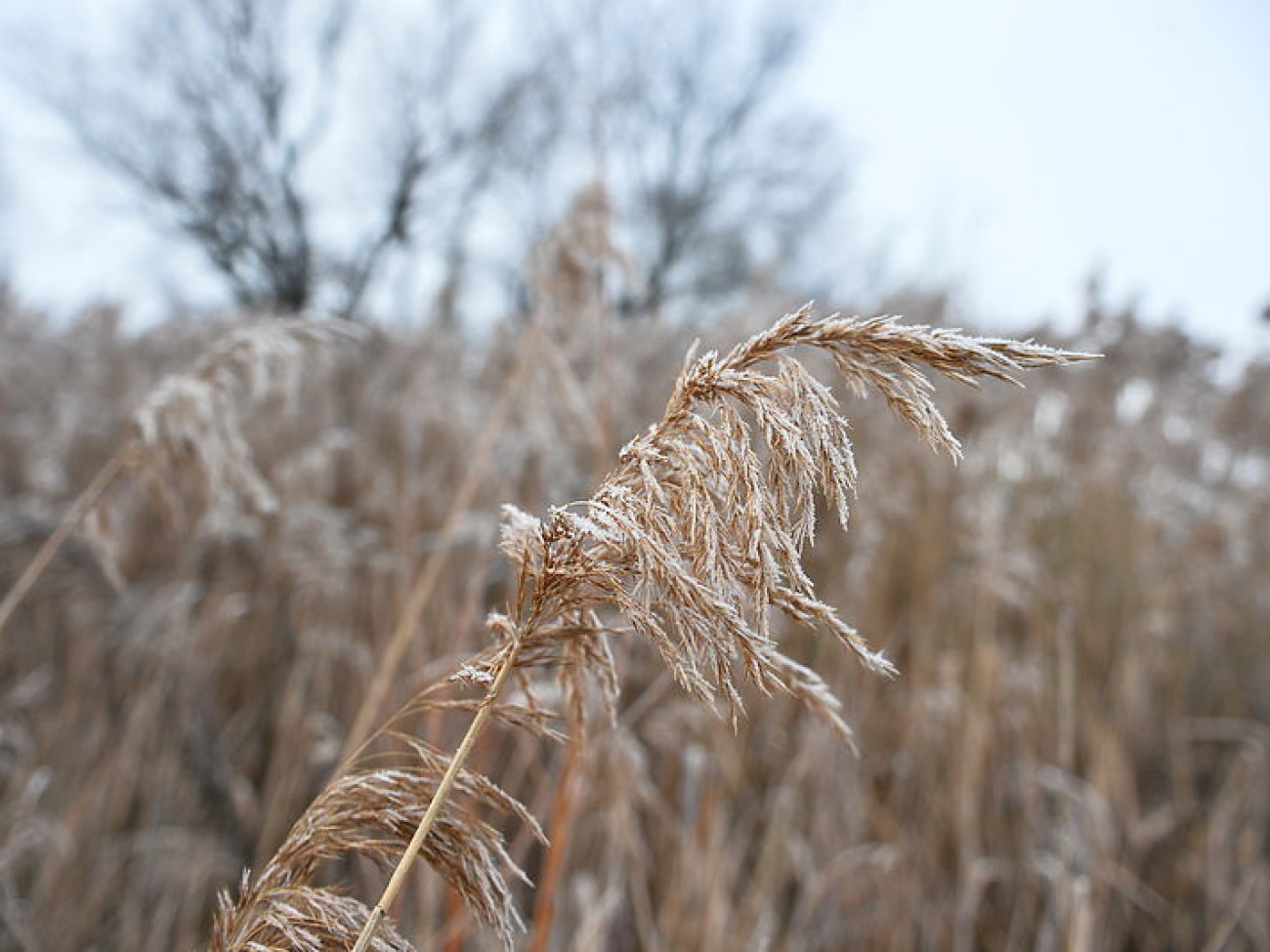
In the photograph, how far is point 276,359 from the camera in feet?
4.59

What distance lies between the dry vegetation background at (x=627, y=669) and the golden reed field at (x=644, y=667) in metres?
0.02

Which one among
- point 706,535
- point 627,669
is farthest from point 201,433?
point 627,669

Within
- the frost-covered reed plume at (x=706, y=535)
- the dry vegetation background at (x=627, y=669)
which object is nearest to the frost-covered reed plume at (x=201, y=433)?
the dry vegetation background at (x=627, y=669)

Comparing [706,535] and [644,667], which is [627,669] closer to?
[644,667]

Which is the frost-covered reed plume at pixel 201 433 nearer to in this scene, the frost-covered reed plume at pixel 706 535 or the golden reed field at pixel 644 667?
the golden reed field at pixel 644 667

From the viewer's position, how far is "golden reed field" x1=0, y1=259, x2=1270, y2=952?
1.92 ft

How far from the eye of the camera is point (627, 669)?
8.07 feet

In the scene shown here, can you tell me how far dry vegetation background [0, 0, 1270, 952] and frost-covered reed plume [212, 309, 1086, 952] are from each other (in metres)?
0.07

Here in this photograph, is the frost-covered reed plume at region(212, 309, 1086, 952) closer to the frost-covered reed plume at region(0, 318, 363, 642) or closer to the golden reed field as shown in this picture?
the golden reed field

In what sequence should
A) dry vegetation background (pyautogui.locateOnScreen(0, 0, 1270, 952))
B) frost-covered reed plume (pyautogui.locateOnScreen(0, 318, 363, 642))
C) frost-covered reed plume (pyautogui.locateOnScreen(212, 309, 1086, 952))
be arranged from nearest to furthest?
1. frost-covered reed plume (pyautogui.locateOnScreen(212, 309, 1086, 952))
2. frost-covered reed plume (pyautogui.locateOnScreen(0, 318, 363, 642))
3. dry vegetation background (pyautogui.locateOnScreen(0, 0, 1270, 952))

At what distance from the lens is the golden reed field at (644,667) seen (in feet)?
1.92

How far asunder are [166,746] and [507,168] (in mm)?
23994

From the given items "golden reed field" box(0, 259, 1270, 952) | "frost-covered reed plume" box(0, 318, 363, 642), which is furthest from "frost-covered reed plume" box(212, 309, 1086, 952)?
"frost-covered reed plume" box(0, 318, 363, 642)

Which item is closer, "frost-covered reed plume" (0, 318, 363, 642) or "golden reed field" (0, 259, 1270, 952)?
"golden reed field" (0, 259, 1270, 952)
